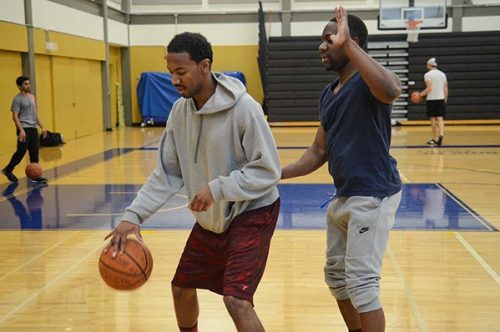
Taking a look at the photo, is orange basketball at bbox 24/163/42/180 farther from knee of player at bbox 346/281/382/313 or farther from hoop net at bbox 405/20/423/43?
hoop net at bbox 405/20/423/43

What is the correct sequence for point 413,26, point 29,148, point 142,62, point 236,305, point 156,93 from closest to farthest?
point 236,305 → point 29,148 → point 413,26 → point 156,93 → point 142,62

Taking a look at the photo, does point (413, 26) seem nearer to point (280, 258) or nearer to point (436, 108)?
point (436, 108)

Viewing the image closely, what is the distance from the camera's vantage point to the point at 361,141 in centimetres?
310

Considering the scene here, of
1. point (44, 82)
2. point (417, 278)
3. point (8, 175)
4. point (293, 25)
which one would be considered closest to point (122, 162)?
point (8, 175)

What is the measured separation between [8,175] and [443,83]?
9502mm

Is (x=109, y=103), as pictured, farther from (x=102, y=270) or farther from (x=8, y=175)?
(x=102, y=270)

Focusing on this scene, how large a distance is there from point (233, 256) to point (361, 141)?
841mm

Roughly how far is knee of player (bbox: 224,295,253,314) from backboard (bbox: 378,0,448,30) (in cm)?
1730

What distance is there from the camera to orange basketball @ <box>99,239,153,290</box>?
3111mm

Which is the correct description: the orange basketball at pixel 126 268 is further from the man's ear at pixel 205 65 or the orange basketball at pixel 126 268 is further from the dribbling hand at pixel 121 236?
the man's ear at pixel 205 65

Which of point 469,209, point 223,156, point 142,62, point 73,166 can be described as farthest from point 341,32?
Answer: point 142,62

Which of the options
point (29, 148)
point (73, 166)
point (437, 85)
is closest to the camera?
point (29, 148)

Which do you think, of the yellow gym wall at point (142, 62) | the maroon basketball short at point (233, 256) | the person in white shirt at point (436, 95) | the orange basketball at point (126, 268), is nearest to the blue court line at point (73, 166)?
the orange basketball at point (126, 268)

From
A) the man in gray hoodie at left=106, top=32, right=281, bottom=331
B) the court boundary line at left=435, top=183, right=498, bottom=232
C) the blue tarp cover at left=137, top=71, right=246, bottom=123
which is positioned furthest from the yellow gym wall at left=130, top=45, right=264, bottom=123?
the man in gray hoodie at left=106, top=32, right=281, bottom=331
